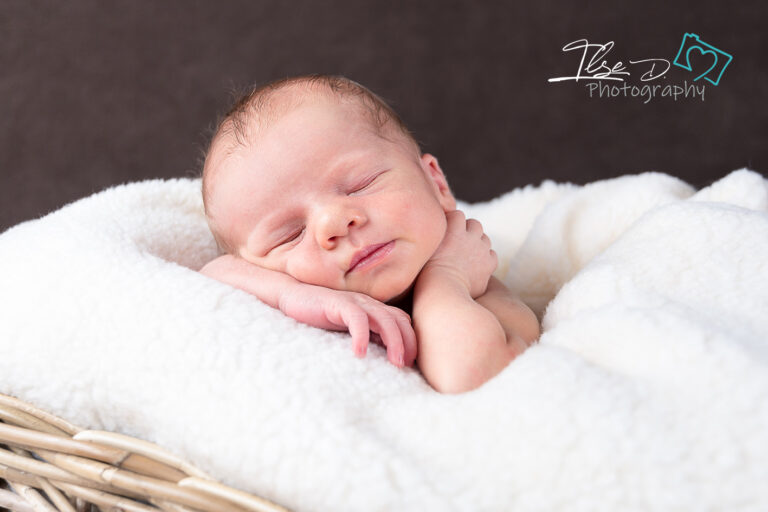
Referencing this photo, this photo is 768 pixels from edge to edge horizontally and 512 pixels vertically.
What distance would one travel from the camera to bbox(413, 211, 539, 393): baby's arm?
32.5 inches

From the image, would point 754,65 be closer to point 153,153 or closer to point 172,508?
point 153,153

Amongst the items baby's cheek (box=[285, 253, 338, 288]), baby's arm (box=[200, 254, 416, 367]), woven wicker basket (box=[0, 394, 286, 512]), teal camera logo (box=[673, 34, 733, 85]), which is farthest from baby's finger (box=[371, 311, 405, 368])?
teal camera logo (box=[673, 34, 733, 85])

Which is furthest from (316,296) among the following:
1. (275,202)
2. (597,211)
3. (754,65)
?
(754,65)

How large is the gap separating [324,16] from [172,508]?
1.76 meters

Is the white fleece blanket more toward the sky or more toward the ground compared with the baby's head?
more toward the ground

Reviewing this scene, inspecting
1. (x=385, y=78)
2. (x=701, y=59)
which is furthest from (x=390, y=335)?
(x=701, y=59)

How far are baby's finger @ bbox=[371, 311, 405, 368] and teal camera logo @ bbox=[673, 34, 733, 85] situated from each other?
157 cm

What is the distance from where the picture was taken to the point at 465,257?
1.04 metres

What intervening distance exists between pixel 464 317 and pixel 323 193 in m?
0.26

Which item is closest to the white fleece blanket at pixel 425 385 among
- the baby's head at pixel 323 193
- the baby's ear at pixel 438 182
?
the baby's head at pixel 323 193

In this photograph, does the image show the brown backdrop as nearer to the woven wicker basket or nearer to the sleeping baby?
the sleeping baby

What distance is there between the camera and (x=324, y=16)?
2180mm

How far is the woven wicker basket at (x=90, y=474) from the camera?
675 millimetres

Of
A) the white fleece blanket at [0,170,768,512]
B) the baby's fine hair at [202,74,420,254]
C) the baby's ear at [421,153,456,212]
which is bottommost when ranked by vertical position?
the white fleece blanket at [0,170,768,512]
